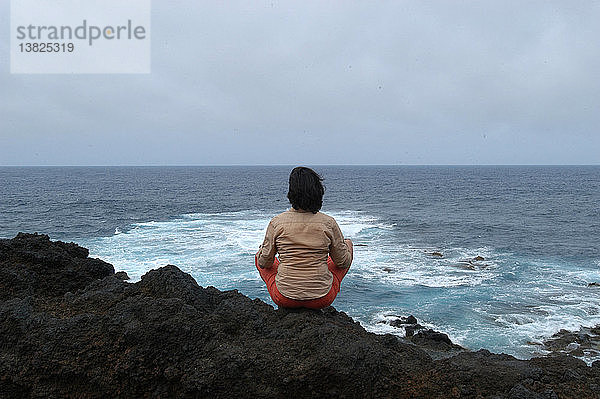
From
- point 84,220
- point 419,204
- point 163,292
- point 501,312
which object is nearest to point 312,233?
point 163,292

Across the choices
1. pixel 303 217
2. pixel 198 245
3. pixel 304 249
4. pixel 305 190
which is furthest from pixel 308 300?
pixel 198 245

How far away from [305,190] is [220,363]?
1.82 m

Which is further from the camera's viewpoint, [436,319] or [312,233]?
[436,319]

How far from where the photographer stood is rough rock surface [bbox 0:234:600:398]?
3887mm

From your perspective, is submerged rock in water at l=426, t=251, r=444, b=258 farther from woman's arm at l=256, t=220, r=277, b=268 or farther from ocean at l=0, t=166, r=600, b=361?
woman's arm at l=256, t=220, r=277, b=268

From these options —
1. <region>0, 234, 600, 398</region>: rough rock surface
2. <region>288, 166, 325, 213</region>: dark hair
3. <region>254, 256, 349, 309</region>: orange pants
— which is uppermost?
<region>288, 166, 325, 213</region>: dark hair

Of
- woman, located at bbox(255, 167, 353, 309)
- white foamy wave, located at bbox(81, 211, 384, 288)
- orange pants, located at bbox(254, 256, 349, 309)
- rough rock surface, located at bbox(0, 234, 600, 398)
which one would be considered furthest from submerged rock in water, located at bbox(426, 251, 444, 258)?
woman, located at bbox(255, 167, 353, 309)

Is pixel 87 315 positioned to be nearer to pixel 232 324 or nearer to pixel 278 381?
pixel 232 324

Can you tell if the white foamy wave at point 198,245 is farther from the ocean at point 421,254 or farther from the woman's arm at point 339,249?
the woman's arm at point 339,249

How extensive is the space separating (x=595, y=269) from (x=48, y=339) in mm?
28403

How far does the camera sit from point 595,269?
25328mm

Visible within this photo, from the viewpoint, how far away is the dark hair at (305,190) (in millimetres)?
4609

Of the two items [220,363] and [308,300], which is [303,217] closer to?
[308,300]

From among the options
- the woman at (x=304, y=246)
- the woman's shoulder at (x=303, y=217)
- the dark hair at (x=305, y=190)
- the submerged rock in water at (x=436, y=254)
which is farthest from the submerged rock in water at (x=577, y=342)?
the dark hair at (x=305, y=190)
